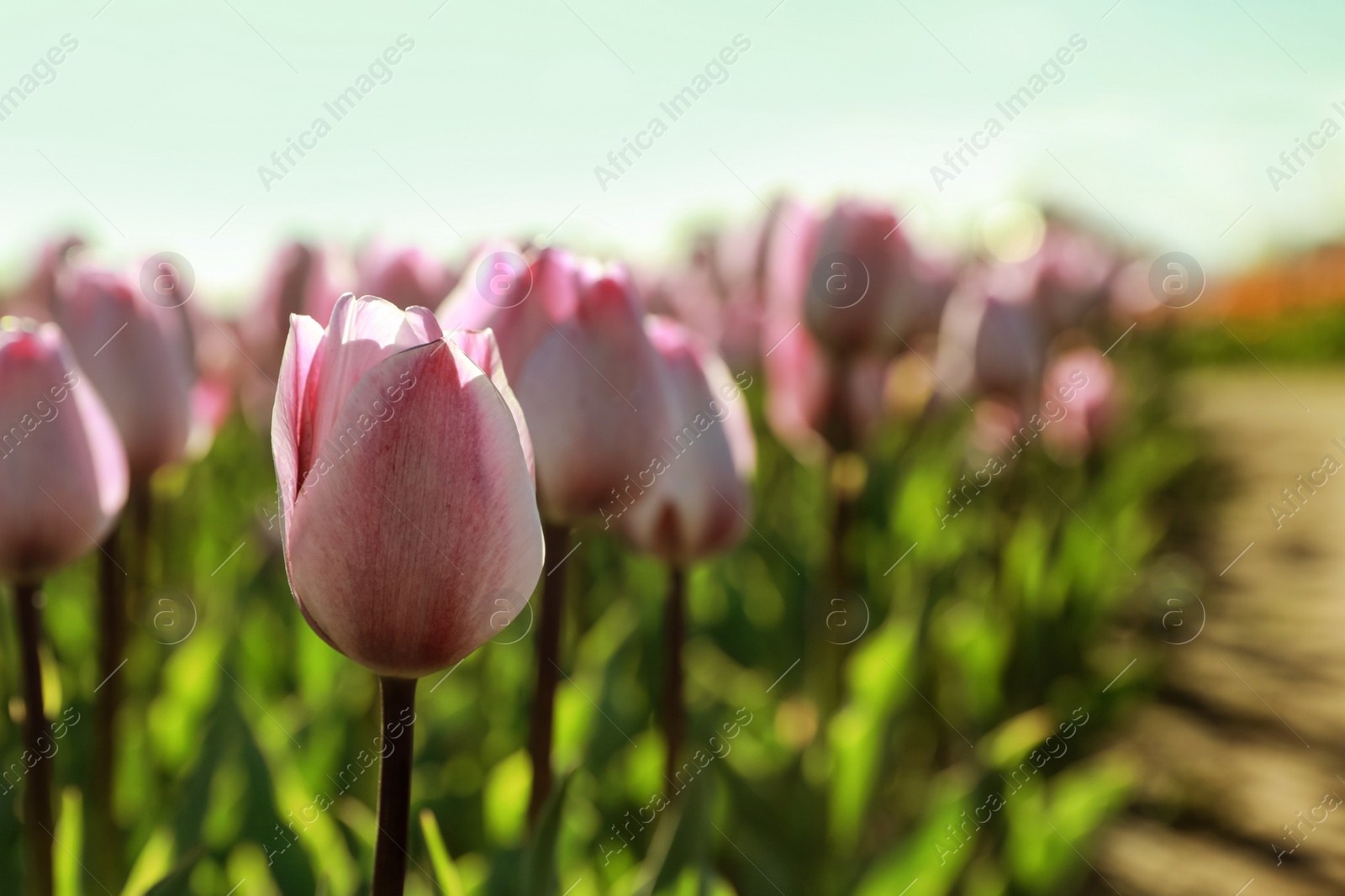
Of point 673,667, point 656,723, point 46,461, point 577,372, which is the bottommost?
point 656,723

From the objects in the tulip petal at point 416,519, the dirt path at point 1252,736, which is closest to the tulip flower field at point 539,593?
the tulip petal at point 416,519

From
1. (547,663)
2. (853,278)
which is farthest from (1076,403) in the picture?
(547,663)

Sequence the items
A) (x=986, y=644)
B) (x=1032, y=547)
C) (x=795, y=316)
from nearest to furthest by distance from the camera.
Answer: (x=795, y=316) < (x=986, y=644) < (x=1032, y=547)

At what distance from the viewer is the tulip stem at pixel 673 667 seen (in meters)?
1.11

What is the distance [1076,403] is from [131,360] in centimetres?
260

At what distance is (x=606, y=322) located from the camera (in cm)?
83

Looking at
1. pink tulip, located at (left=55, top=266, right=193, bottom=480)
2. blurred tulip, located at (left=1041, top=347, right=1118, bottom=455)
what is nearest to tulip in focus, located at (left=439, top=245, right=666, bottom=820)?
pink tulip, located at (left=55, top=266, right=193, bottom=480)

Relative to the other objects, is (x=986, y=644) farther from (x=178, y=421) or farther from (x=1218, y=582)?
(x=1218, y=582)

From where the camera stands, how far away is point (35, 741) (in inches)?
31.5

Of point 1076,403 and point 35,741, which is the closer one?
point 35,741

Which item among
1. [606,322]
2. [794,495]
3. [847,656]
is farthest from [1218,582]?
[606,322]

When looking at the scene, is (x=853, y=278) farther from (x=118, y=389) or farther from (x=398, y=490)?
(x=398, y=490)

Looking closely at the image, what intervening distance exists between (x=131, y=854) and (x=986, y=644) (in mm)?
1448

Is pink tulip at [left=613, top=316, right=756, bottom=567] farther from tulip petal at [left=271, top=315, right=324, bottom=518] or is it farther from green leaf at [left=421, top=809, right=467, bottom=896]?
tulip petal at [left=271, top=315, right=324, bottom=518]
